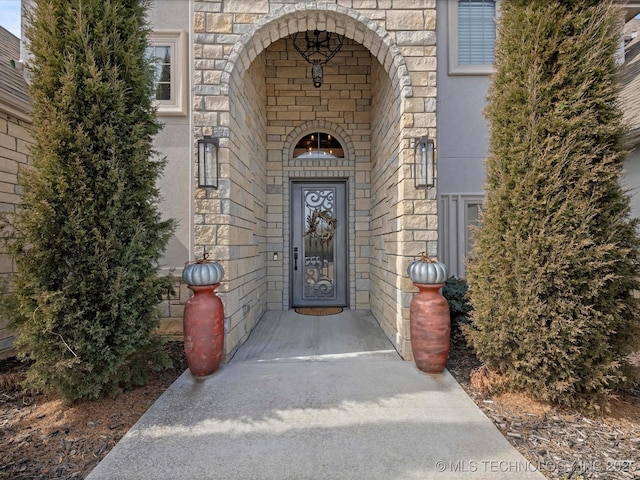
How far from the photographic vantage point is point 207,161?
3084 millimetres

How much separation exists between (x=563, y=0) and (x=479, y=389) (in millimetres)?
3062

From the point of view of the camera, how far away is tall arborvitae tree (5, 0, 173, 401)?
2297 mm

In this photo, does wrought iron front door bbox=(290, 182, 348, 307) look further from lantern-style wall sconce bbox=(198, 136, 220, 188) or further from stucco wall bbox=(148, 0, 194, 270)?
lantern-style wall sconce bbox=(198, 136, 220, 188)

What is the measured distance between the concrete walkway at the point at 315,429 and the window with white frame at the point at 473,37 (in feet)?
13.8

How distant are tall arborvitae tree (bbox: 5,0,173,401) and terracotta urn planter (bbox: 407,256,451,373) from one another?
2.32 metres

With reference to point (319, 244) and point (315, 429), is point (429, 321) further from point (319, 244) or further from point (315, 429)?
point (319, 244)

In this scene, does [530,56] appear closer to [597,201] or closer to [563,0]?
[563,0]

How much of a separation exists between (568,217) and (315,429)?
2.32 meters

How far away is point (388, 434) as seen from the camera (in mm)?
2066

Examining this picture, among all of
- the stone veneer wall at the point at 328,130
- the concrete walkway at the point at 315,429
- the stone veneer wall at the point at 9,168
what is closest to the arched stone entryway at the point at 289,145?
the stone veneer wall at the point at 328,130

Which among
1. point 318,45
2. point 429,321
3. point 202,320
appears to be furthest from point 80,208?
point 318,45

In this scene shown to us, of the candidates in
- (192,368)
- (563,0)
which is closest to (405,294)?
(192,368)

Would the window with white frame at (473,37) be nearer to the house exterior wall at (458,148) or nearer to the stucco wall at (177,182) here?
the house exterior wall at (458,148)

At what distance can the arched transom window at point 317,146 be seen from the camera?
17.6ft
